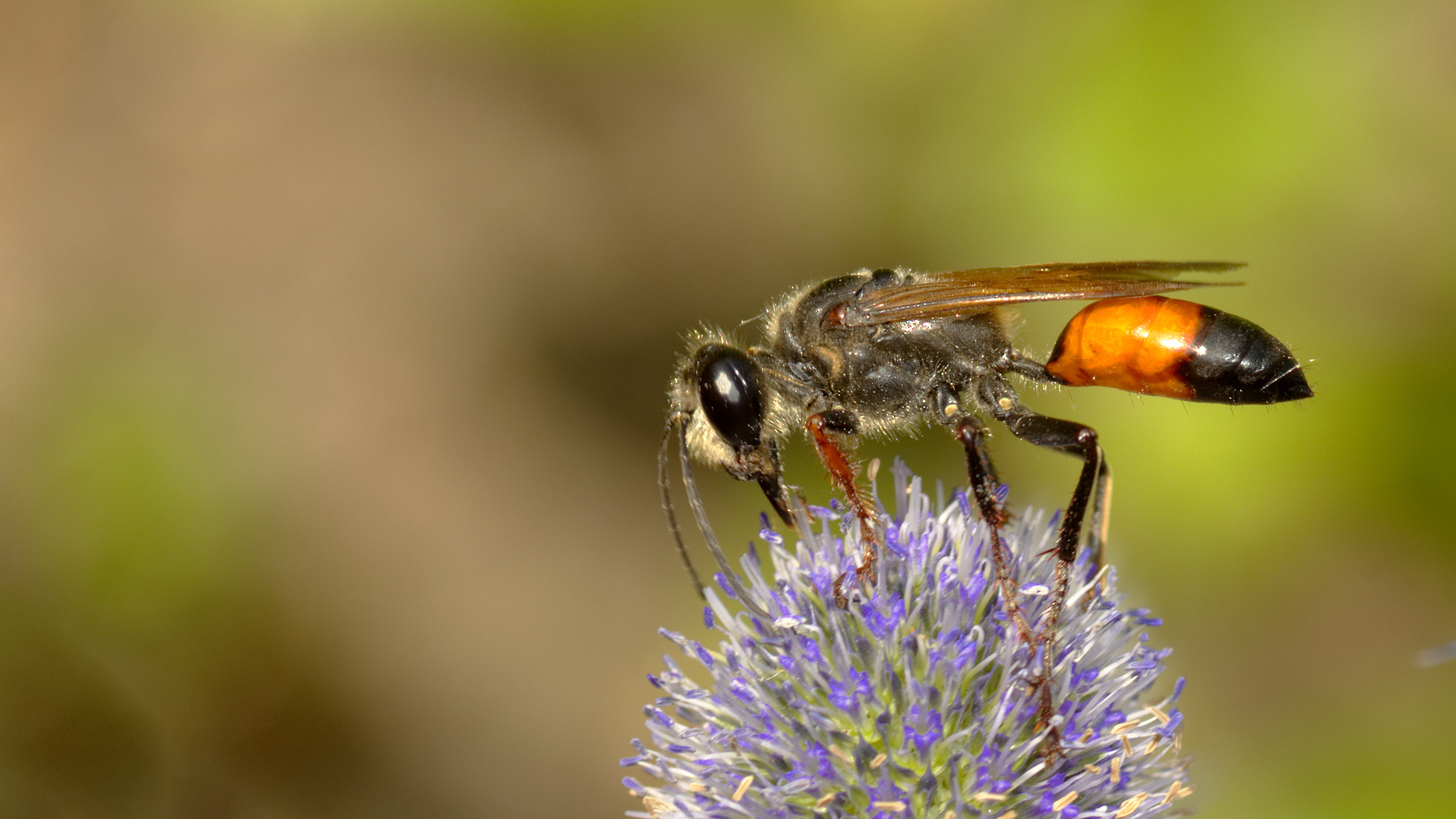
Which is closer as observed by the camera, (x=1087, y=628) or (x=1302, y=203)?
(x=1087, y=628)

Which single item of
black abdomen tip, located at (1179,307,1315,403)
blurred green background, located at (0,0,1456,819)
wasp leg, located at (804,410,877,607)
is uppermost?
blurred green background, located at (0,0,1456,819)

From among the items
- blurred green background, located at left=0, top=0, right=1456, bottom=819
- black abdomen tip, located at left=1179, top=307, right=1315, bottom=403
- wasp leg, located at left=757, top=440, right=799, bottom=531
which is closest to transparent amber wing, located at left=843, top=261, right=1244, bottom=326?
black abdomen tip, located at left=1179, top=307, right=1315, bottom=403

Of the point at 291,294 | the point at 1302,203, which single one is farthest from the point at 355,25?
the point at 1302,203

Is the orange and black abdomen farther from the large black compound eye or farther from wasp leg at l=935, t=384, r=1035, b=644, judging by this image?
the large black compound eye

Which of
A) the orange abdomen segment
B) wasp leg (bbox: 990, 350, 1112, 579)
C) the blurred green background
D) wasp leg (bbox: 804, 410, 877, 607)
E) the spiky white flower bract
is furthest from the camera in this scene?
the blurred green background

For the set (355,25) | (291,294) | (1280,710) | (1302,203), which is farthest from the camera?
(291,294)

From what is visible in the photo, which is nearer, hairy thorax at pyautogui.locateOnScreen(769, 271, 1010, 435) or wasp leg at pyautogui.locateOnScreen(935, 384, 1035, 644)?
wasp leg at pyautogui.locateOnScreen(935, 384, 1035, 644)

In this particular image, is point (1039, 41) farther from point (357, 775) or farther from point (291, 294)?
point (357, 775)
